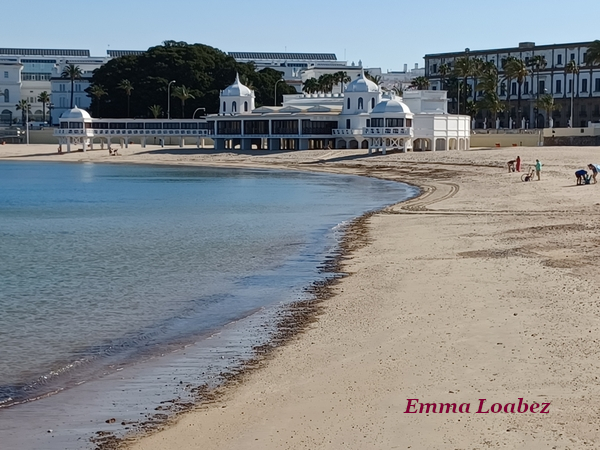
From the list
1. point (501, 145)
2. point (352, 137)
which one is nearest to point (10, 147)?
point (352, 137)

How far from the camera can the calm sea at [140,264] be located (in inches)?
733

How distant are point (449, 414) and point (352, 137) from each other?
3944 inches

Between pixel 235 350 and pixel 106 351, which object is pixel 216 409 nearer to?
pixel 235 350

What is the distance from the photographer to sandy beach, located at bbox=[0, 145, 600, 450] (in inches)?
459

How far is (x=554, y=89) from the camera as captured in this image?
138 m

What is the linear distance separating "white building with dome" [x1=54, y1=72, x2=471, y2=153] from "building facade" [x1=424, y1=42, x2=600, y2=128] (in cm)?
2550

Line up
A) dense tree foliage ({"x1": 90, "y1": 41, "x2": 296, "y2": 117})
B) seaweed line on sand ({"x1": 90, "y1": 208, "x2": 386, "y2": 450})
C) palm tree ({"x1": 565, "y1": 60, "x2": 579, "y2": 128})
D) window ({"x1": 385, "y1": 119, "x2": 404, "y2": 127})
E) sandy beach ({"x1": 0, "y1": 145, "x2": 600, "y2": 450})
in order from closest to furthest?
sandy beach ({"x1": 0, "y1": 145, "x2": 600, "y2": 450}) → seaweed line on sand ({"x1": 90, "y1": 208, "x2": 386, "y2": 450}) → window ({"x1": 385, "y1": 119, "x2": 404, "y2": 127}) → palm tree ({"x1": 565, "y1": 60, "x2": 579, "y2": 128}) → dense tree foliage ({"x1": 90, "y1": 41, "x2": 296, "y2": 117})

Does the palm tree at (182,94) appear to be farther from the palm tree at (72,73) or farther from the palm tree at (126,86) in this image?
the palm tree at (72,73)

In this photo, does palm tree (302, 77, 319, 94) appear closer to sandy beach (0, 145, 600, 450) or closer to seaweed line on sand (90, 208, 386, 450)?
sandy beach (0, 145, 600, 450)

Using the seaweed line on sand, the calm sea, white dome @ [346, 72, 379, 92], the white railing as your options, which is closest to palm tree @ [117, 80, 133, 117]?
white dome @ [346, 72, 379, 92]

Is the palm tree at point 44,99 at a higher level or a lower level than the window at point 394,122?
higher

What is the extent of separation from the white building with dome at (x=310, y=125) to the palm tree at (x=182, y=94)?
15.5ft

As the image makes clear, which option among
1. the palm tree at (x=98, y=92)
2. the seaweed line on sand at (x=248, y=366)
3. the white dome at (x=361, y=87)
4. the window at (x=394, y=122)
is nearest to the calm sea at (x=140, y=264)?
the seaweed line on sand at (x=248, y=366)

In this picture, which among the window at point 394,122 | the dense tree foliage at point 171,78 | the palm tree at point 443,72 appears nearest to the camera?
the window at point 394,122
